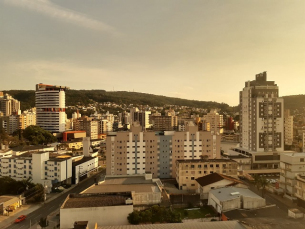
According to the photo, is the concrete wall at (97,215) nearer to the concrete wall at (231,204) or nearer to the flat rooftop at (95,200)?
the flat rooftop at (95,200)

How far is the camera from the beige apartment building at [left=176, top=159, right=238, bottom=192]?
35.2m

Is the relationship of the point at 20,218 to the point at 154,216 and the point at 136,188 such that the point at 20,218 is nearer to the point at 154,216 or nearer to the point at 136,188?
the point at 136,188

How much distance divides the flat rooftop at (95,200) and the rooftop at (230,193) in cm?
945

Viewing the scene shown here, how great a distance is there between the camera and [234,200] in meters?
25.9

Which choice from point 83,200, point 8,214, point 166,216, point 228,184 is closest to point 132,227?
point 166,216

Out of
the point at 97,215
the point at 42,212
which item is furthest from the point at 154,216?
the point at 42,212

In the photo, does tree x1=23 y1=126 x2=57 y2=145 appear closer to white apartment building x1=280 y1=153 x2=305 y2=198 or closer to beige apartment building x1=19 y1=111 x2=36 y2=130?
beige apartment building x1=19 y1=111 x2=36 y2=130

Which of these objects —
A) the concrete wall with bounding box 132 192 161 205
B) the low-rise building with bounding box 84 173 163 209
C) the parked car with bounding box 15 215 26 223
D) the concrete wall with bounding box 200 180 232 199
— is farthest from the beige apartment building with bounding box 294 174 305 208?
the parked car with bounding box 15 215 26 223

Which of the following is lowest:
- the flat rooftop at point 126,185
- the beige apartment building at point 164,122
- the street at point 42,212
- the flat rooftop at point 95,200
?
the street at point 42,212

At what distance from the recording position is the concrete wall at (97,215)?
71.8 ft

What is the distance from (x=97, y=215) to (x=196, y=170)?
673 inches

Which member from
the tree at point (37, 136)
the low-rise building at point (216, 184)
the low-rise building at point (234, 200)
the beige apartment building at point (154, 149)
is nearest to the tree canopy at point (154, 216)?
the low-rise building at point (234, 200)

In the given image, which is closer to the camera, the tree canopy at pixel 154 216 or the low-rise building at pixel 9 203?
the tree canopy at pixel 154 216

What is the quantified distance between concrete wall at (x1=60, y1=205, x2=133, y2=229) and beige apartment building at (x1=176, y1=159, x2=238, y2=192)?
14.0m
